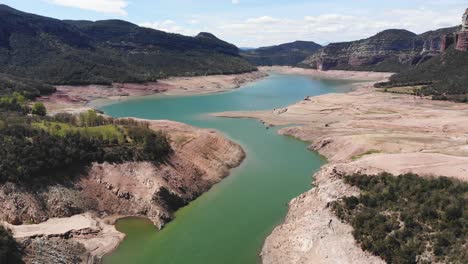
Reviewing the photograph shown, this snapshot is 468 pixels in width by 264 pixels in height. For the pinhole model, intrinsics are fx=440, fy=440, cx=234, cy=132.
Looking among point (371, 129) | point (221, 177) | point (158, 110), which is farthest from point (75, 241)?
point (158, 110)

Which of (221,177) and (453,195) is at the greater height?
(453,195)

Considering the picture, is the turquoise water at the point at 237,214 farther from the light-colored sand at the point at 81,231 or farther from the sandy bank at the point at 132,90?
the sandy bank at the point at 132,90

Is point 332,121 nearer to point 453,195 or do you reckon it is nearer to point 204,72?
point 453,195

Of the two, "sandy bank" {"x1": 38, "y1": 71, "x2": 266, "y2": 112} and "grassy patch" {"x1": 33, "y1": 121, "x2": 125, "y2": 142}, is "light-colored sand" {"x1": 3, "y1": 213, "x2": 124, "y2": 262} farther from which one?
"sandy bank" {"x1": 38, "y1": 71, "x2": 266, "y2": 112}

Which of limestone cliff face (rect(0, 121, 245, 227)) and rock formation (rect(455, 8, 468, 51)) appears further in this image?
rock formation (rect(455, 8, 468, 51))

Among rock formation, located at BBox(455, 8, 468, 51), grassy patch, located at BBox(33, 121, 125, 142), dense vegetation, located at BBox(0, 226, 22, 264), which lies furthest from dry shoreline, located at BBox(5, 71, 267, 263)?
rock formation, located at BBox(455, 8, 468, 51)

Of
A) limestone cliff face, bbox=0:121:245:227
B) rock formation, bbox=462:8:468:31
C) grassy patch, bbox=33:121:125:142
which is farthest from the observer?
rock formation, bbox=462:8:468:31
